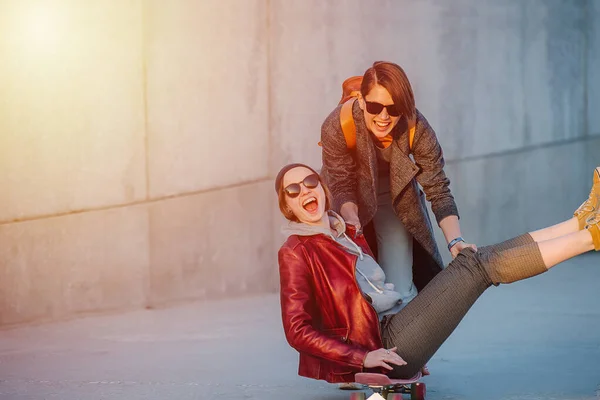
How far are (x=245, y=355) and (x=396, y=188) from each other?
4.77 feet

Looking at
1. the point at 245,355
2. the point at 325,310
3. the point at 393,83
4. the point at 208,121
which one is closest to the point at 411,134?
the point at 393,83

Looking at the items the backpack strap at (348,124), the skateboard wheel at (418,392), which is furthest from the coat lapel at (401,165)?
the skateboard wheel at (418,392)

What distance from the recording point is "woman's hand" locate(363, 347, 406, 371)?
427 centimetres

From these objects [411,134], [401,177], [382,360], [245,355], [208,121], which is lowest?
[245,355]

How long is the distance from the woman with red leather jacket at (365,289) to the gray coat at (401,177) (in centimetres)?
52

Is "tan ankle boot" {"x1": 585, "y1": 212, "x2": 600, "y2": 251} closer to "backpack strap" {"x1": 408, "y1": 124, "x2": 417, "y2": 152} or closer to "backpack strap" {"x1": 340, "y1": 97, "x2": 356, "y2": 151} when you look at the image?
"backpack strap" {"x1": 408, "y1": 124, "x2": 417, "y2": 152}

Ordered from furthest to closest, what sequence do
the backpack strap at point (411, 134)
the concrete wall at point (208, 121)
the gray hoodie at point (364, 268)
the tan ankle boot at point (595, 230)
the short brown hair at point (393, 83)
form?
the concrete wall at point (208, 121), the backpack strap at point (411, 134), the short brown hair at point (393, 83), the gray hoodie at point (364, 268), the tan ankle boot at point (595, 230)

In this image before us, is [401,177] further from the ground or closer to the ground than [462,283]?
further from the ground

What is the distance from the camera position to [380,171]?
520 centimetres

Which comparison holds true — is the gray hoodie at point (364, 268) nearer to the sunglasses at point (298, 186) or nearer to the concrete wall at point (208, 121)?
the sunglasses at point (298, 186)

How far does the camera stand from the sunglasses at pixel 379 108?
15.4 feet

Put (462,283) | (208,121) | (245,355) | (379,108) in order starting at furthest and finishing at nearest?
(208,121), (245,355), (379,108), (462,283)

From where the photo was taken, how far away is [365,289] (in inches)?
177

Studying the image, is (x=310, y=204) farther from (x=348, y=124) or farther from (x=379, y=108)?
(x=348, y=124)
